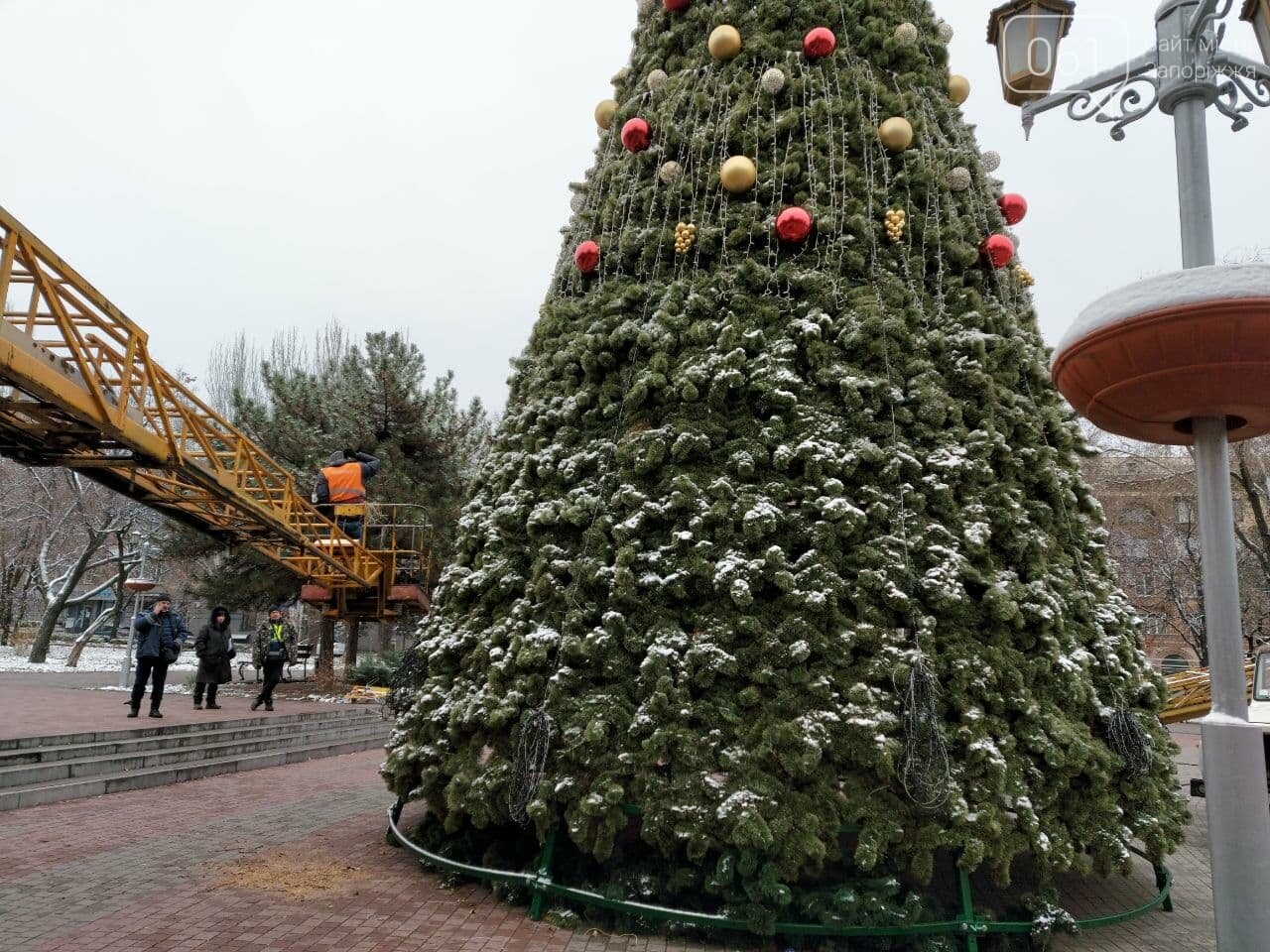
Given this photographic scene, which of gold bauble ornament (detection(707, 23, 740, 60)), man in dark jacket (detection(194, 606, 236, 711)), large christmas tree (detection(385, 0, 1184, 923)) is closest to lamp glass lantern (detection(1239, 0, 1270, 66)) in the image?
large christmas tree (detection(385, 0, 1184, 923))

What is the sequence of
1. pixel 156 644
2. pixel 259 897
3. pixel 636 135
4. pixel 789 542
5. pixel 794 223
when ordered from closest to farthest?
pixel 789 542 → pixel 259 897 → pixel 794 223 → pixel 636 135 → pixel 156 644

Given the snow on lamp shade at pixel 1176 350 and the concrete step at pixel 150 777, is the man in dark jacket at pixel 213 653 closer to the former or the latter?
the concrete step at pixel 150 777

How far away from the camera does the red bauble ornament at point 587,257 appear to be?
6020mm

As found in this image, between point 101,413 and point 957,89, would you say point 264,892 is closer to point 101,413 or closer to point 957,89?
point 101,413

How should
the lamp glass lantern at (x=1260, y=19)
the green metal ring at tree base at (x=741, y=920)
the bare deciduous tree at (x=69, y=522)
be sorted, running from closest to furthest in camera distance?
the lamp glass lantern at (x=1260, y=19) → the green metal ring at tree base at (x=741, y=920) → the bare deciduous tree at (x=69, y=522)

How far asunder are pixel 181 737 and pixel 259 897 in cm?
666

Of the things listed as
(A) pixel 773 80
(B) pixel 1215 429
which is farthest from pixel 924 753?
(A) pixel 773 80

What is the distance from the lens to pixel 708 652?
452 centimetres

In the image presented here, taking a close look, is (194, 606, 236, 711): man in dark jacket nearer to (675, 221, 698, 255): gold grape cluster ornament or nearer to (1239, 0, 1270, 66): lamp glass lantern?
(675, 221, 698, 255): gold grape cluster ornament

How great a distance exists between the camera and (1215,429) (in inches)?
122

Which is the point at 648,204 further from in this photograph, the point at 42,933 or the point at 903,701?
the point at 42,933

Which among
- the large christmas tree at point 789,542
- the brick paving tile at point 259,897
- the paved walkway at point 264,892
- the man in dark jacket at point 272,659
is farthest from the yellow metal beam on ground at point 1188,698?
the man in dark jacket at point 272,659

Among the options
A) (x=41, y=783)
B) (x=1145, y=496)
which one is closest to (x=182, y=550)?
(x=41, y=783)

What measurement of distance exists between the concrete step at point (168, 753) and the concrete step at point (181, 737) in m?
0.01
